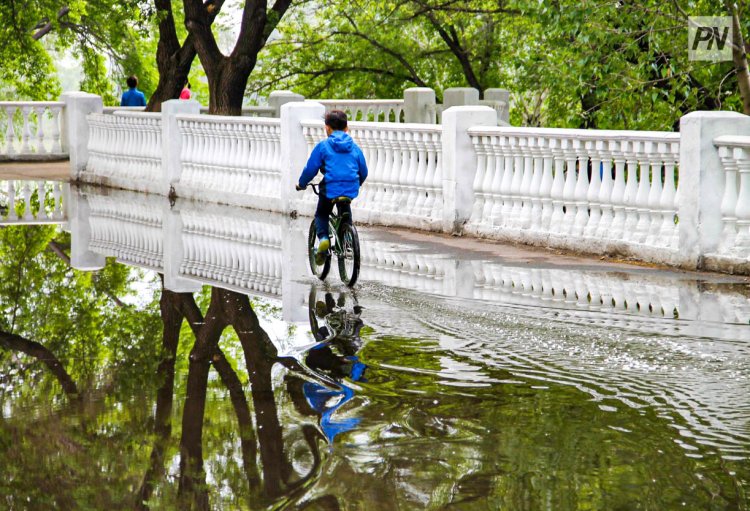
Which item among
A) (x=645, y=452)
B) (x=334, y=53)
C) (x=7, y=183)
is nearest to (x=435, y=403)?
(x=645, y=452)

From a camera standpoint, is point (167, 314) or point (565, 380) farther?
point (167, 314)

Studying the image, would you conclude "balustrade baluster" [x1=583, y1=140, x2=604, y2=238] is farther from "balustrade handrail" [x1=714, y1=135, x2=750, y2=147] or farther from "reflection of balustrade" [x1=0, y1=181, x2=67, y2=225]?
"reflection of balustrade" [x1=0, y1=181, x2=67, y2=225]

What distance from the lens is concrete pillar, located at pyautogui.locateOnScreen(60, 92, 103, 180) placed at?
928 inches

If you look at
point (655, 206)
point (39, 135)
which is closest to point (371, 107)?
point (39, 135)

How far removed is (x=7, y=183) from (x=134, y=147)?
3.28 m

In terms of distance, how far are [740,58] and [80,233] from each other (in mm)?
8661

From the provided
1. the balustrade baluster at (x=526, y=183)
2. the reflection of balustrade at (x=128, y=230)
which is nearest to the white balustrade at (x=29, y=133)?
the reflection of balustrade at (x=128, y=230)

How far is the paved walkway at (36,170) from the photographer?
80.8 ft

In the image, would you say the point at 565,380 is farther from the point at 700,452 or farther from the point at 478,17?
the point at 478,17

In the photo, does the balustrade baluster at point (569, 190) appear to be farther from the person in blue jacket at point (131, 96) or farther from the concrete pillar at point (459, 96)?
the person in blue jacket at point (131, 96)

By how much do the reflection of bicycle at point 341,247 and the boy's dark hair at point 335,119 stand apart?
1.89 feet

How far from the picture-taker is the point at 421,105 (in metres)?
27.2

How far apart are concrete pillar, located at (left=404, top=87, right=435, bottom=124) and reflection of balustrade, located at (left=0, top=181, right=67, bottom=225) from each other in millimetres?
8229

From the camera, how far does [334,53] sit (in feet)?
107
